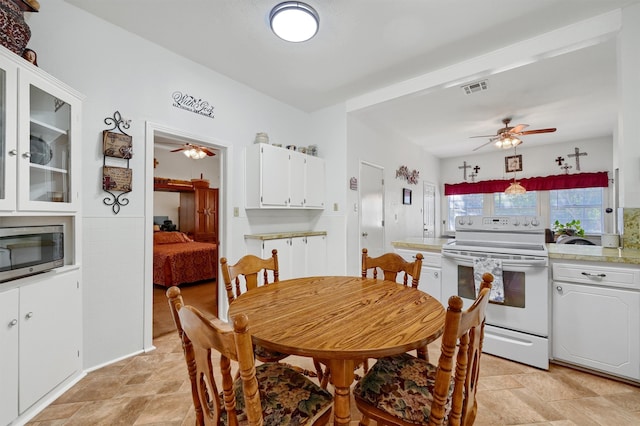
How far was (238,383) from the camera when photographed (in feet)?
4.01

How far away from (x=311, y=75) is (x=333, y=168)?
4.05ft

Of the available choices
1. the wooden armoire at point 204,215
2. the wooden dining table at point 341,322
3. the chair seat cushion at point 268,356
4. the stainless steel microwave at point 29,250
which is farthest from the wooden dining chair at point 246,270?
the wooden armoire at point 204,215

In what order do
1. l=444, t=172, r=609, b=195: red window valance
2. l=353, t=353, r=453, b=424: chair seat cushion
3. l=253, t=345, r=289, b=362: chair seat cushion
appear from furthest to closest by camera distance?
l=444, t=172, r=609, b=195: red window valance
l=253, t=345, r=289, b=362: chair seat cushion
l=353, t=353, r=453, b=424: chair seat cushion

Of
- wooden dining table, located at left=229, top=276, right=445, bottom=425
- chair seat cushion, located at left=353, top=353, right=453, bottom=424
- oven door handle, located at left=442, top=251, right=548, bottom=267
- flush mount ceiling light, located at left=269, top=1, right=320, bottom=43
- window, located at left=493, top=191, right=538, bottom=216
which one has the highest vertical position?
flush mount ceiling light, located at left=269, top=1, right=320, bottom=43

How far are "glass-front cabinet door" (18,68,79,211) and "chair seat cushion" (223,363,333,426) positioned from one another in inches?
64.6

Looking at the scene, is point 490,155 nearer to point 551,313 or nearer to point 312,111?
point 312,111

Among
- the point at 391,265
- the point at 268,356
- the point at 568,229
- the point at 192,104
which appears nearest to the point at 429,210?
the point at 568,229

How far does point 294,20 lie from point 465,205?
6507 millimetres

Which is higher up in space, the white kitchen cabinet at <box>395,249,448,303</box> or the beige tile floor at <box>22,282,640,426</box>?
the white kitchen cabinet at <box>395,249,448,303</box>

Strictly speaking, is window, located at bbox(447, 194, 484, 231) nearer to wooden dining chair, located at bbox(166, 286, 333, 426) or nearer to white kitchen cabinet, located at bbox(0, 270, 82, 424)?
wooden dining chair, located at bbox(166, 286, 333, 426)

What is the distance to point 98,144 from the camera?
219 cm

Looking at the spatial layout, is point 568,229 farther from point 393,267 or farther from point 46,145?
point 46,145

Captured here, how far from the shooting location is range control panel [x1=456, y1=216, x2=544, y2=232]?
2.44 m

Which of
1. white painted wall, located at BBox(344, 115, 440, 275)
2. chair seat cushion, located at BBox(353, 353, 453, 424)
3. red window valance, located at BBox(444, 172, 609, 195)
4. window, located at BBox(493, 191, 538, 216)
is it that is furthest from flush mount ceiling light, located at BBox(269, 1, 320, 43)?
red window valance, located at BBox(444, 172, 609, 195)
